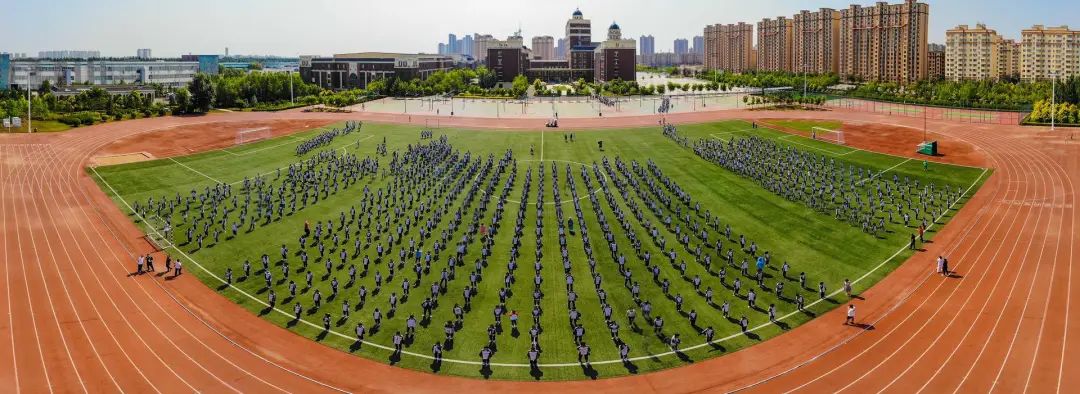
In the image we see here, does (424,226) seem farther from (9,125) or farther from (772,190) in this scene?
(9,125)

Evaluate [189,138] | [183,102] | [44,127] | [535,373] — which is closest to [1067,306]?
[535,373]

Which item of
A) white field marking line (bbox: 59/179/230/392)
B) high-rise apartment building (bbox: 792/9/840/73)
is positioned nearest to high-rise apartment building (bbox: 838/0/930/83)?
high-rise apartment building (bbox: 792/9/840/73)

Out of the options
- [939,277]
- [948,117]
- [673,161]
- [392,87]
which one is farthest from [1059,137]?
[392,87]

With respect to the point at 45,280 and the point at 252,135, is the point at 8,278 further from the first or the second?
the point at 252,135

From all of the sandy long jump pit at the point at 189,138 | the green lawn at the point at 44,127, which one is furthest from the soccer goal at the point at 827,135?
the green lawn at the point at 44,127

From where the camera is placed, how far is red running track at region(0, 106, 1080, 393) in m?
24.0

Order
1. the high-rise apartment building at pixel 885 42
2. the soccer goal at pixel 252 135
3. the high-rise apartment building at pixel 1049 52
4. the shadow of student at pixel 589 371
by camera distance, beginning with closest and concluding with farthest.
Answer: the shadow of student at pixel 589 371 < the soccer goal at pixel 252 135 < the high-rise apartment building at pixel 1049 52 < the high-rise apartment building at pixel 885 42

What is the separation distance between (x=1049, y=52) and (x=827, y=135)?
96966 mm

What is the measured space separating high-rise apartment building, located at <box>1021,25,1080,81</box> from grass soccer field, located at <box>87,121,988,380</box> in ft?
344

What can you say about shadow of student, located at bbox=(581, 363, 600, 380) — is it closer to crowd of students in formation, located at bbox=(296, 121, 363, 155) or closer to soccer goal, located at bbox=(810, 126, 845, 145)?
crowd of students in formation, located at bbox=(296, 121, 363, 155)

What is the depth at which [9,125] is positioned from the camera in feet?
268

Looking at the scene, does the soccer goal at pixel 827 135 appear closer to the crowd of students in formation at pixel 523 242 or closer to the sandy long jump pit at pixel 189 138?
the crowd of students in formation at pixel 523 242

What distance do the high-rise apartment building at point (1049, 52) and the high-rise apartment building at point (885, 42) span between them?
62.6 feet

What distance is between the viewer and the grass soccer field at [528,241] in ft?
91.1
